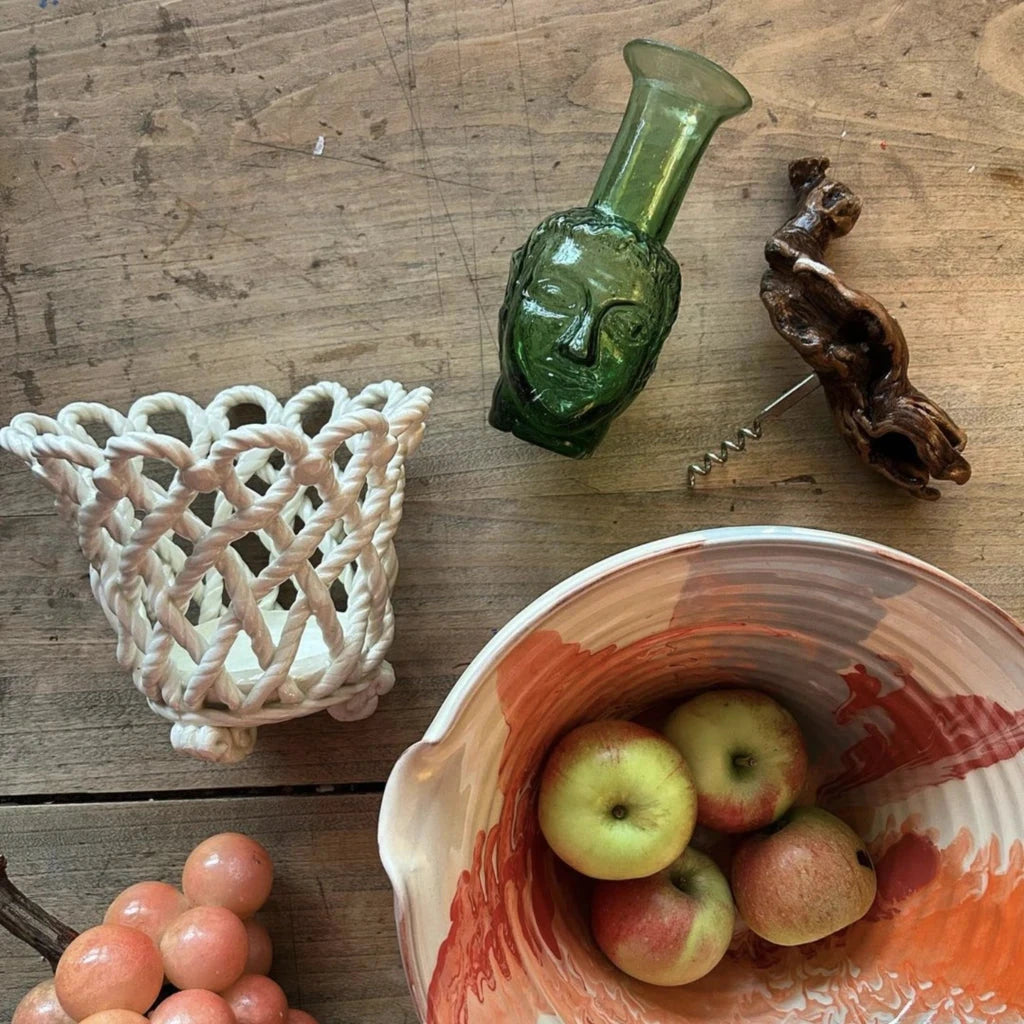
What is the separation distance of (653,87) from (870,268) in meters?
0.18

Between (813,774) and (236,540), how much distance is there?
384 mm

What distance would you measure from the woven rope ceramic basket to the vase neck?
167mm

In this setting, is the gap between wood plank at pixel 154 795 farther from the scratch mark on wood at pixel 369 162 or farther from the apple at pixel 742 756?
the scratch mark on wood at pixel 369 162

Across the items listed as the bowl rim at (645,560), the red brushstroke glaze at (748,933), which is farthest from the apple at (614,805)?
the bowl rim at (645,560)

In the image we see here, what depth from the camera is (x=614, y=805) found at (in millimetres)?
488

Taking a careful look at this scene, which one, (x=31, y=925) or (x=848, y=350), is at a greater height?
(x=848, y=350)

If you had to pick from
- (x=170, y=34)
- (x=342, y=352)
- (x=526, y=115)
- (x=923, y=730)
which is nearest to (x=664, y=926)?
(x=923, y=730)

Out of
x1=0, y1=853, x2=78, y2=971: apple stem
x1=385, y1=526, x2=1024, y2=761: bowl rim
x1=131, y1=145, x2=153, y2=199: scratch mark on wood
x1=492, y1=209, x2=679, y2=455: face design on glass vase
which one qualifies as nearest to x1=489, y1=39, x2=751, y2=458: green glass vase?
x1=492, y1=209, x2=679, y2=455: face design on glass vase

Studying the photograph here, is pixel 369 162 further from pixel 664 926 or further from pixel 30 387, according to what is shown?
pixel 664 926

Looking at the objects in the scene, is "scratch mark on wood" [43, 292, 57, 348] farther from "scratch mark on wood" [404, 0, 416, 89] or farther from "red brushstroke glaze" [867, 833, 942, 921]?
"red brushstroke glaze" [867, 833, 942, 921]

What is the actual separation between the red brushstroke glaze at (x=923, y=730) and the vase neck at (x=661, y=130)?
0.95 ft

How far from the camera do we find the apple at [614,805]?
0.49m

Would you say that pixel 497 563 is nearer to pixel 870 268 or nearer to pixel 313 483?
pixel 313 483

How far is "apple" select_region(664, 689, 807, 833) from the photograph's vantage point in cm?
52
